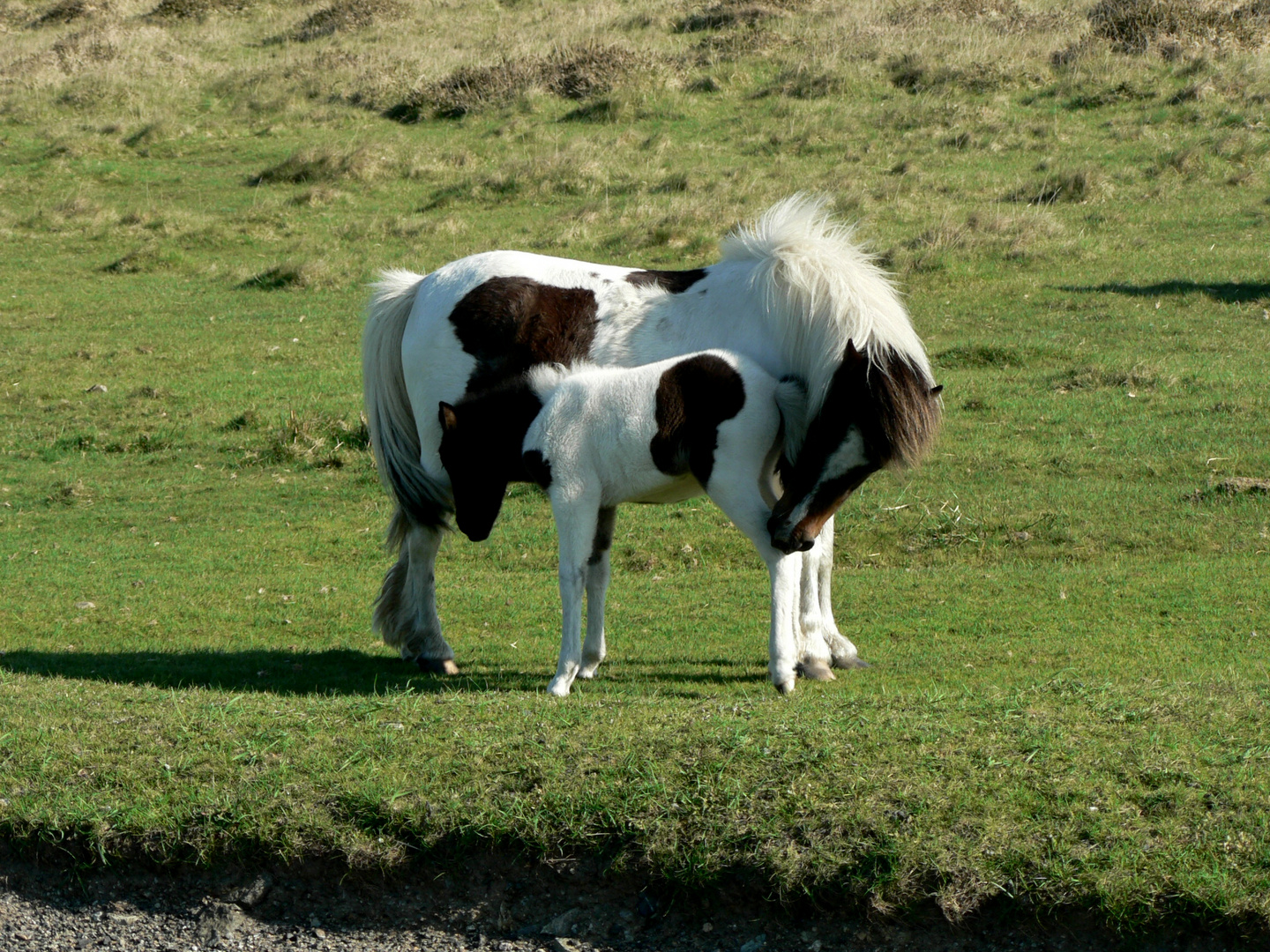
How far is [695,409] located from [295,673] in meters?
3.16

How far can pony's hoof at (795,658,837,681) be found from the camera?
25.2ft

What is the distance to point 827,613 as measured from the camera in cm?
818

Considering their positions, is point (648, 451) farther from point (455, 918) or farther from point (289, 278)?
point (289, 278)

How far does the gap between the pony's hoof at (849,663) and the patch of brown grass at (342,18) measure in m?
31.5

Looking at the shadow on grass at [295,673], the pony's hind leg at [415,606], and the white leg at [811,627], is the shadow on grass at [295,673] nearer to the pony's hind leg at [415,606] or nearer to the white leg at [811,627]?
the pony's hind leg at [415,606]

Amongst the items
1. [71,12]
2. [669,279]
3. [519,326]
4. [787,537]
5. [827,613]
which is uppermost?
[71,12]

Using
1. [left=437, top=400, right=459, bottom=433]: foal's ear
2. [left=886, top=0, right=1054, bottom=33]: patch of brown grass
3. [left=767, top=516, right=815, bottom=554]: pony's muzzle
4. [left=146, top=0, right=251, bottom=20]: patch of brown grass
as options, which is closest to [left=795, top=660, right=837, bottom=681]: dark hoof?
[left=767, top=516, right=815, bottom=554]: pony's muzzle

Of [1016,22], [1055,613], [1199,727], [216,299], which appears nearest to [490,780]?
[1199,727]

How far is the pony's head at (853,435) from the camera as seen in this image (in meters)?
6.83

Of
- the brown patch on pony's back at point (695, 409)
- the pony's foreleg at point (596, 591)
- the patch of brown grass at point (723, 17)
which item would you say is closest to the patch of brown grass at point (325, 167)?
the patch of brown grass at point (723, 17)

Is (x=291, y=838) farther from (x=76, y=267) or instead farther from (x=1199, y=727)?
(x=76, y=267)

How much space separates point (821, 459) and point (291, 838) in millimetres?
3222

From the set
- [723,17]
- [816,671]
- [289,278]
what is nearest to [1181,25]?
[723,17]

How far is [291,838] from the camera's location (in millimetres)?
5309
